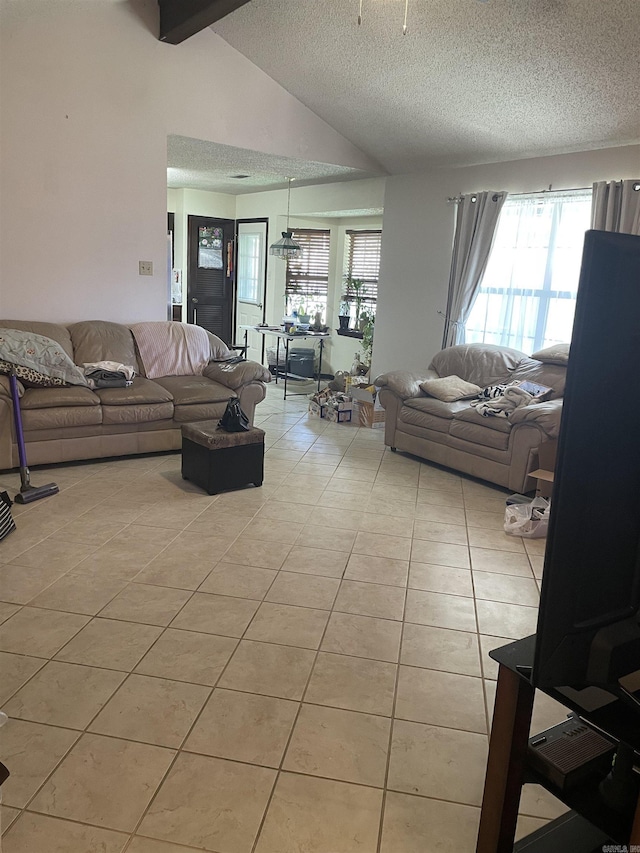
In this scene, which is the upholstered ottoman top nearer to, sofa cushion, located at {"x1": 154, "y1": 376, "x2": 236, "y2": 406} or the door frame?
sofa cushion, located at {"x1": 154, "y1": 376, "x2": 236, "y2": 406}

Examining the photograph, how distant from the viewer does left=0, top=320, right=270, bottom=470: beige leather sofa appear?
4.23m

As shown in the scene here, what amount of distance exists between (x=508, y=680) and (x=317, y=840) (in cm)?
73

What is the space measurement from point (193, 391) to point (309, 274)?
13.9 ft

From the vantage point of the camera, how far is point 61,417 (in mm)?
4281

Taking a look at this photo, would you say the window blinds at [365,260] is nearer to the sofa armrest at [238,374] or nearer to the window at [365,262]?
the window at [365,262]

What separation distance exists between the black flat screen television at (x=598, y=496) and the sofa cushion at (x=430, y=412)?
3.89 metres

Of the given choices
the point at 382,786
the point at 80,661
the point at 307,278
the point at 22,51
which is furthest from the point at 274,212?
the point at 382,786

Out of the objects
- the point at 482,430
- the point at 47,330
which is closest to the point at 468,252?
the point at 482,430

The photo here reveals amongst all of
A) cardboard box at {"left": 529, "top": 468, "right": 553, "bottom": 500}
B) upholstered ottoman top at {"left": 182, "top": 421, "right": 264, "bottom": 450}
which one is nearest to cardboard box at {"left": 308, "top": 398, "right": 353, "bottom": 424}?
upholstered ottoman top at {"left": 182, "top": 421, "right": 264, "bottom": 450}

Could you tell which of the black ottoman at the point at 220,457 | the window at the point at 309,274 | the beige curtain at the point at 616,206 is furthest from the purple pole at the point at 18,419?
the window at the point at 309,274

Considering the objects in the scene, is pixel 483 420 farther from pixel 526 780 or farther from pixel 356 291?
pixel 356 291

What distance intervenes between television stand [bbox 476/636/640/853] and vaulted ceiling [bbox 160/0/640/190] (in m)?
3.71

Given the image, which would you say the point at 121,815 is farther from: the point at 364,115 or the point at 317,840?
the point at 364,115

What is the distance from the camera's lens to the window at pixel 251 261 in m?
9.00
